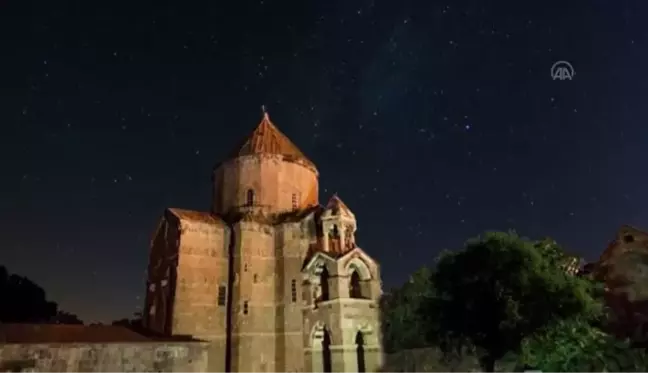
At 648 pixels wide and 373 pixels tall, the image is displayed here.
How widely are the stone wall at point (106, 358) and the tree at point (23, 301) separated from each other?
23669 mm

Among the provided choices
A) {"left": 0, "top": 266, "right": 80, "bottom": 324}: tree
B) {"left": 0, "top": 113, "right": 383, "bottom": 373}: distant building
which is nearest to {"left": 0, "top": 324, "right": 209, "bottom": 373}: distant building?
{"left": 0, "top": 113, "right": 383, "bottom": 373}: distant building

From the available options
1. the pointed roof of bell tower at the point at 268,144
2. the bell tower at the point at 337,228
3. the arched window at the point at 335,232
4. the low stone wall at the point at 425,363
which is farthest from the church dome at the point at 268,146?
the low stone wall at the point at 425,363

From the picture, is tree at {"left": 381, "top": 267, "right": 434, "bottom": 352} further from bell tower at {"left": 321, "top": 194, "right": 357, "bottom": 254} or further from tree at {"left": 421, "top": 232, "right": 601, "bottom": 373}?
tree at {"left": 421, "top": 232, "right": 601, "bottom": 373}

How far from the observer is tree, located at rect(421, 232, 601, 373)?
20.7 meters

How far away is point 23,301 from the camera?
141ft

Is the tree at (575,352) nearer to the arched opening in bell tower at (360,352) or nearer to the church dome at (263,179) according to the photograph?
the arched opening in bell tower at (360,352)

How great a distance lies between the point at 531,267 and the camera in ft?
70.2

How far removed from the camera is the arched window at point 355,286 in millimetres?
31672

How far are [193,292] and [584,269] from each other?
2495 centimetres

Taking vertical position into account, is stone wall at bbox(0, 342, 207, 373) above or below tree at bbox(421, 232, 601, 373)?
below

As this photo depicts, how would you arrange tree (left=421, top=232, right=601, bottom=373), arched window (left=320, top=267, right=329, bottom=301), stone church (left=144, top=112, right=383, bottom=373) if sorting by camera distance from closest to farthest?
tree (left=421, top=232, right=601, bottom=373) < stone church (left=144, top=112, right=383, bottom=373) < arched window (left=320, top=267, right=329, bottom=301)

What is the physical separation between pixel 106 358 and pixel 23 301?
26408 millimetres

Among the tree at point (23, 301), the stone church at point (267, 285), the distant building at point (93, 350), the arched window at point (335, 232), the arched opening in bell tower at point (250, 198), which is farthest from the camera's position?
the tree at point (23, 301)

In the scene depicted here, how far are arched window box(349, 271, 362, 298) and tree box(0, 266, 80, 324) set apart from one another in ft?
97.3
